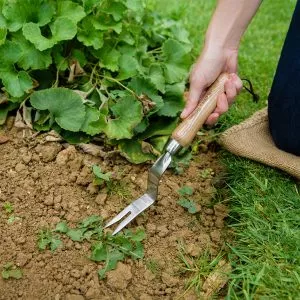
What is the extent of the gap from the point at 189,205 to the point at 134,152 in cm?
30

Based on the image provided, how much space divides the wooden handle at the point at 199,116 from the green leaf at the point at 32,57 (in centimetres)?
58

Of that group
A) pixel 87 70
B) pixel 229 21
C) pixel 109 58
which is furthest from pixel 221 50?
pixel 87 70

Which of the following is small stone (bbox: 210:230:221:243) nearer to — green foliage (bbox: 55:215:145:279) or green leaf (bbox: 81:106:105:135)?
green foliage (bbox: 55:215:145:279)

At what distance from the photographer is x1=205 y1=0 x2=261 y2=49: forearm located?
1.82 m

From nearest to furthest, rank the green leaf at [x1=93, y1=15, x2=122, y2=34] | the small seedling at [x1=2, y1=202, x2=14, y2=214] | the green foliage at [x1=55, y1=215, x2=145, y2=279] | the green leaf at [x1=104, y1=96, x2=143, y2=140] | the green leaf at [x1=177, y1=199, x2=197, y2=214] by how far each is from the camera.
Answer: the green foliage at [x1=55, y1=215, x2=145, y2=279] < the small seedling at [x1=2, y1=202, x2=14, y2=214] < the green leaf at [x1=177, y1=199, x2=197, y2=214] < the green leaf at [x1=104, y1=96, x2=143, y2=140] < the green leaf at [x1=93, y1=15, x2=122, y2=34]

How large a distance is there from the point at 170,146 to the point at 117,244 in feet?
1.12

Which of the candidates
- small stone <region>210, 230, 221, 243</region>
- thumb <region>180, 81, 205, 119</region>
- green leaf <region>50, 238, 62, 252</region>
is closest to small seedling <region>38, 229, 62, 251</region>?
green leaf <region>50, 238, 62, 252</region>

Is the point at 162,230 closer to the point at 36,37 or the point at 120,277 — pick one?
the point at 120,277

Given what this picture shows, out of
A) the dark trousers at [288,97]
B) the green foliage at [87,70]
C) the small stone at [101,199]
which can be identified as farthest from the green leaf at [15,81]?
the dark trousers at [288,97]

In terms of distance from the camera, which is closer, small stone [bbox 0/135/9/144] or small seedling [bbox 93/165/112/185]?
small seedling [bbox 93/165/112/185]

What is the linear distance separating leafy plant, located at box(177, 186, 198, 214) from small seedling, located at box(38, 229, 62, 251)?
443mm

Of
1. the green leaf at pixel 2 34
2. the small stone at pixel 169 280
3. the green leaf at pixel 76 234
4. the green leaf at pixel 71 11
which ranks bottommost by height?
the green leaf at pixel 76 234

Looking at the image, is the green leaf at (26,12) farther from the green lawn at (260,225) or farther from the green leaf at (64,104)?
the green lawn at (260,225)

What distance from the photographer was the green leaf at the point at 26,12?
6.51 ft
